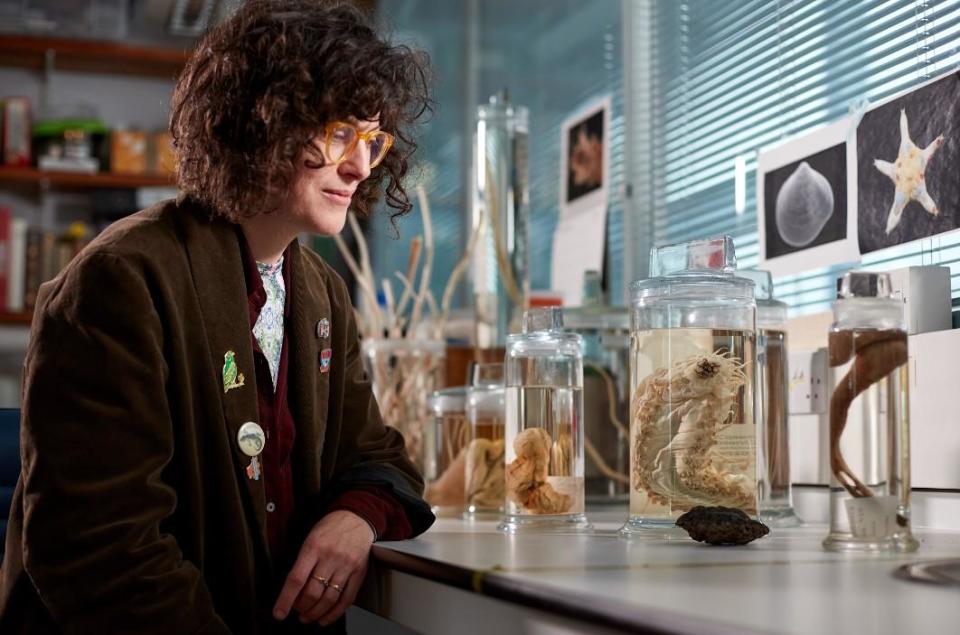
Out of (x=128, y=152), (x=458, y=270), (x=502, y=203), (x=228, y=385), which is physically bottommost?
(x=228, y=385)

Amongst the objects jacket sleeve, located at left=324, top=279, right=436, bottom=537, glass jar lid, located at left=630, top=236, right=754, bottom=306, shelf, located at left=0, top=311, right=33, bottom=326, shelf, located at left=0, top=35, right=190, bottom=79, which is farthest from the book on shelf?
glass jar lid, located at left=630, top=236, right=754, bottom=306

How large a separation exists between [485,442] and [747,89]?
0.76 metres

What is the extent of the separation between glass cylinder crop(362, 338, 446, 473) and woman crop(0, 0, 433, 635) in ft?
1.87

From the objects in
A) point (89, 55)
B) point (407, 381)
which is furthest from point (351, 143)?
point (89, 55)

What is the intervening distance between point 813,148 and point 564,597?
3.60 feet

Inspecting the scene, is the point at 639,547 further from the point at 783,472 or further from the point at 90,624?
the point at 90,624

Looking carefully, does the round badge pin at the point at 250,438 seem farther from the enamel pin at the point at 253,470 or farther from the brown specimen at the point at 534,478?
the brown specimen at the point at 534,478

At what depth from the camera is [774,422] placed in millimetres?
1438

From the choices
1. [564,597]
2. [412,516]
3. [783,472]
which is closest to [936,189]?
[783,472]

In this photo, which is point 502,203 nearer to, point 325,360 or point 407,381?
point 407,381

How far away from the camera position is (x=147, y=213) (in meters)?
1.23

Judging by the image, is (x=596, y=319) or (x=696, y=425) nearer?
(x=696, y=425)

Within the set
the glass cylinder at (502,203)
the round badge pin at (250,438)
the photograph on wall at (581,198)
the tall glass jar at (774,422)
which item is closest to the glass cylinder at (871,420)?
the tall glass jar at (774,422)

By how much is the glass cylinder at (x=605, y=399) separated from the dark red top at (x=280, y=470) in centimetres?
56
